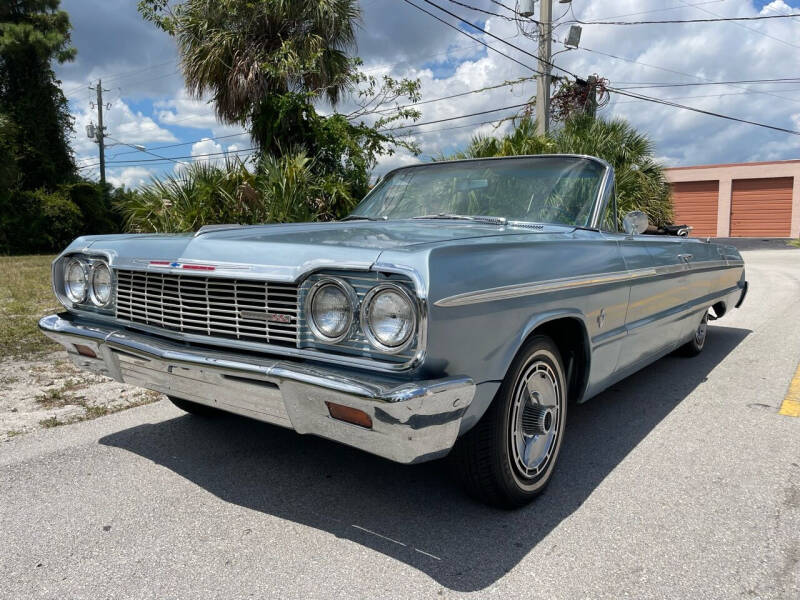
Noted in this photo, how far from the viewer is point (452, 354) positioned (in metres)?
2.14

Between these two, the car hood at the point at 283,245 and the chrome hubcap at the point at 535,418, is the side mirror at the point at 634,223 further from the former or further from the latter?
the chrome hubcap at the point at 535,418

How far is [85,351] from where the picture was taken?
9.84ft

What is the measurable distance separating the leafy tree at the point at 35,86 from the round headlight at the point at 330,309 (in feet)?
82.2

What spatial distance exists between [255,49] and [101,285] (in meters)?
9.92

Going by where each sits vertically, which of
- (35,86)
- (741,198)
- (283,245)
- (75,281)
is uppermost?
(35,86)

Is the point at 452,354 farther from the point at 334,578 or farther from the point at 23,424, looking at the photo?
the point at 23,424

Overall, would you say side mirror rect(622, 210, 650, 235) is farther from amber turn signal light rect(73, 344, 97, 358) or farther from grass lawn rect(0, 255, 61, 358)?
grass lawn rect(0, 255, 61, 358)

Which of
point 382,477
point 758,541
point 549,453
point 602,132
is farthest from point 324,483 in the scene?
point 602,132

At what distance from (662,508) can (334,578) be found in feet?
4.69

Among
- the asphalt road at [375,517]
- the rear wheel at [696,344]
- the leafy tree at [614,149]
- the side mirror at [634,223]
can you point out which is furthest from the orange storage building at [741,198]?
the asphalt road at [375,517]

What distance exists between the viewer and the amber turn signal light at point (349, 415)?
208 centimetres

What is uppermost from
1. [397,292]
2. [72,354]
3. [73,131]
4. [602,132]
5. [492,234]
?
[73,131]

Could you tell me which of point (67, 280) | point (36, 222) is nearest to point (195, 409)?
point (67, 280)

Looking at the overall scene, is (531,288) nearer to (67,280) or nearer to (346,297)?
(346,297)
